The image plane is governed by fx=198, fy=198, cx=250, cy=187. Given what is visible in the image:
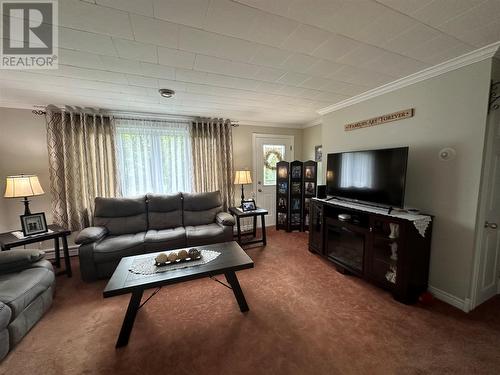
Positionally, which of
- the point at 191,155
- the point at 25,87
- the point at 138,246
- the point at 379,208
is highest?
the point at 25,87

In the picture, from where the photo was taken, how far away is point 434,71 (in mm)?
1954

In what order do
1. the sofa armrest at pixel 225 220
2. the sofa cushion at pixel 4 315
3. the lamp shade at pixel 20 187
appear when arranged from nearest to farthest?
the sofa cushion at pixel 4 315, the lamp shade at pixel 20 187, the sofa armrest at pixel 225 220

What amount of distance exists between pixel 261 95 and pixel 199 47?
1197 mm

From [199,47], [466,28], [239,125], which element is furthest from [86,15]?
[239,125]

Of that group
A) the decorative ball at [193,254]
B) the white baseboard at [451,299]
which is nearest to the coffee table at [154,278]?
the decorative ball at [193,254]

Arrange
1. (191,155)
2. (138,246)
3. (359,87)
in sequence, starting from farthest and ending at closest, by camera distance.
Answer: (191,155), (138,246), (359,87)

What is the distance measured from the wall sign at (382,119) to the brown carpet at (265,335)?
6.56 ft

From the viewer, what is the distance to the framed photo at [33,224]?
236cm

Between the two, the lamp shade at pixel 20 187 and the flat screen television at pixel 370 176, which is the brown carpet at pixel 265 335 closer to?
the flat screen television at pixel 370 176

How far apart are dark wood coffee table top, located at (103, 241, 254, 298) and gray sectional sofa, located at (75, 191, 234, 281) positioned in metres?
0.64

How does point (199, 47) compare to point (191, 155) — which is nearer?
point (199, 47)

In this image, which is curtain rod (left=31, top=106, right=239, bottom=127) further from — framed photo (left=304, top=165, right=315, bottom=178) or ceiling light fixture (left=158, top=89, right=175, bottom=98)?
framed photo (left=304, top=165, right=315, bottom=178)

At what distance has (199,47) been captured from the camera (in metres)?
1.55

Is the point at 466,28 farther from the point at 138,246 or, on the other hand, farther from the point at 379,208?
the point at 138,246
